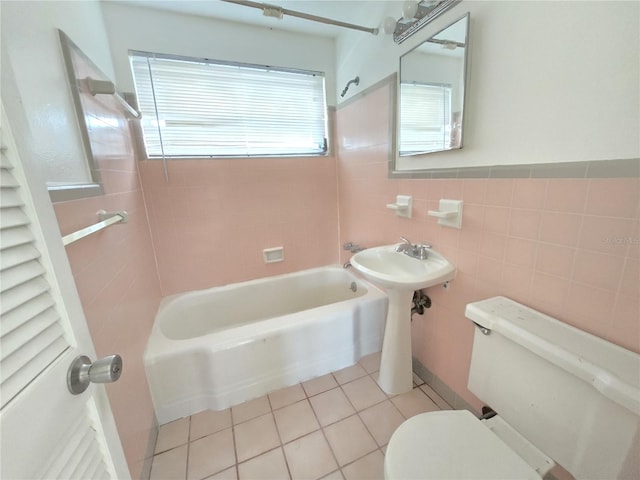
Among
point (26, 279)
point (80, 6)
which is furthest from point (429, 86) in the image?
point (80, 6)

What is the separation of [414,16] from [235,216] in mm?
1621

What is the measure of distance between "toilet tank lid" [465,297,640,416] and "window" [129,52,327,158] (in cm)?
174

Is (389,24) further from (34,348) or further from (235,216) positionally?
(34,348)

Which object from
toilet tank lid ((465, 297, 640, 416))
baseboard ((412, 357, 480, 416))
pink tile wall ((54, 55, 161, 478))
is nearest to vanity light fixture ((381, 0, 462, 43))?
toilet tank lid ((465, 297, 640, 416))

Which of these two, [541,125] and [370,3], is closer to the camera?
[541,125]

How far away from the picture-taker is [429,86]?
1.28 meters

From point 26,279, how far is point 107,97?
138 cm

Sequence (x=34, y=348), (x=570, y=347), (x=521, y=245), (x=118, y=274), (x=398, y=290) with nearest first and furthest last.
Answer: (x=34, y=348), (x=570, y=347), (x=521, y=245), (x=118, y=274), (x=398, y=290)

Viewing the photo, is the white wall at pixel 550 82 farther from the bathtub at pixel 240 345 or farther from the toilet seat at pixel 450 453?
the bathtub at pixel 240 345

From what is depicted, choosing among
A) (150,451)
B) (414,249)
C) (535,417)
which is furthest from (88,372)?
(414,249)

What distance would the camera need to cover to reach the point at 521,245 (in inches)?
38.9

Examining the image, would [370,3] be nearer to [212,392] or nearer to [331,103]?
[331,103]

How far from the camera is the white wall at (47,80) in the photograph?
699 millimetres

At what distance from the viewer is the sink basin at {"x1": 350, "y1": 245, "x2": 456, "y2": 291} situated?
118 cm
